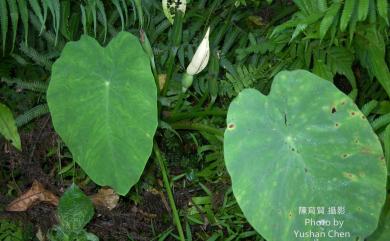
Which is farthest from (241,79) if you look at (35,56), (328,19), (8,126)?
(8,126)

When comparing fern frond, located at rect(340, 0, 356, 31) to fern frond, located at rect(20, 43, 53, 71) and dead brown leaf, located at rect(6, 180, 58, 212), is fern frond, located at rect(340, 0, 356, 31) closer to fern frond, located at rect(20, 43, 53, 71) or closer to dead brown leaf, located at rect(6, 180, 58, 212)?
fern frond, located at rect(20, 43, 53, 71)

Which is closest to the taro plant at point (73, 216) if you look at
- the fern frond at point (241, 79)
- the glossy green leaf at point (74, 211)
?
the glossy green leaf at point (74, 211)

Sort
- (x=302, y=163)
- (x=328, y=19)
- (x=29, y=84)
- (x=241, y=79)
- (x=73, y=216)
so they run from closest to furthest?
(x=302, y=163) < (x=328, y=19) < (x=73, y=216) < (x=29, y=84) < (x=241, y=79)

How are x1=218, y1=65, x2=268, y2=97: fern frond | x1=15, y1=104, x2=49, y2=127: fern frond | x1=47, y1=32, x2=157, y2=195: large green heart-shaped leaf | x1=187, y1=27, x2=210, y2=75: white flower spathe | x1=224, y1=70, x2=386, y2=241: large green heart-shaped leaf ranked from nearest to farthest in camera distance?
x1=224, y1=70, x2=386, y2=241: large green heart-shaped leaf
x1=47, y1=32, x2=157, y2=195: large green heart-shaped leaf
x1=187, y1=27, x2=210, y2=75: white flower spathe
x1=15, y1=104, x2=49, y2=127: fern frond
x1=218, y1=65, x2=268, y2=97: fern frond

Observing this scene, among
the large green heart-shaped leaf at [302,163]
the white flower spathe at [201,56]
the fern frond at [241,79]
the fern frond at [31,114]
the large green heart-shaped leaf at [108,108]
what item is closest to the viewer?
the large green heart-shaped leaf at [302,163]

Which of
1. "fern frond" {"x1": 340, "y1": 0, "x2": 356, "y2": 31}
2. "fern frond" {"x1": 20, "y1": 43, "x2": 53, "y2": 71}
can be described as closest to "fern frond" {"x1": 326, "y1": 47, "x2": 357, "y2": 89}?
"fern frond" {"x1": 340, "y1": 0, "x2": 356, "y2": 31}

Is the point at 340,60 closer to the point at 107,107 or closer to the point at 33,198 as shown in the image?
the point at 107,107

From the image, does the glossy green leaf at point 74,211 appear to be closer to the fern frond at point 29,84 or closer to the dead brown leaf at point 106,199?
the dead brown leaf at point 106,199
